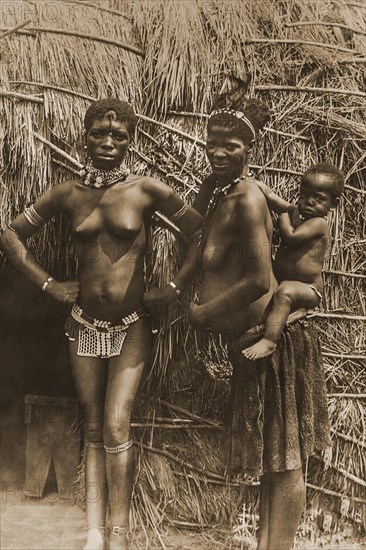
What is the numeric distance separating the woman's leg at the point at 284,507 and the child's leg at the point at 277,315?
0.58 metres

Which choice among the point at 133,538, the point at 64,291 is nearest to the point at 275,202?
the point at 64,291

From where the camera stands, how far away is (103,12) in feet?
11.1

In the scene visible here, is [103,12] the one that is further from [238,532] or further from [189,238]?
[238,532]

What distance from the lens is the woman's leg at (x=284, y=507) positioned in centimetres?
296

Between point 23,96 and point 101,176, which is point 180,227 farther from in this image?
point 23,96

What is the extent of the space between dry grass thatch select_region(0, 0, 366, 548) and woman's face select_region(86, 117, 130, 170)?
26cm

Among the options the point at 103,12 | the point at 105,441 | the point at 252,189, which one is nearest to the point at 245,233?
the point at 252,189

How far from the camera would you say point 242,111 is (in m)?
2.91

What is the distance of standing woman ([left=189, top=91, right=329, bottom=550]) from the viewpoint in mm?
2850

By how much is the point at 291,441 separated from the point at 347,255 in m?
0.98

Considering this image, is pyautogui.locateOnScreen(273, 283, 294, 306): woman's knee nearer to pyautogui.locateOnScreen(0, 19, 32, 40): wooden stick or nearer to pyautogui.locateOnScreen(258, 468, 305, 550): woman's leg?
pyautogui.locateOnScreen(258, 468, 305, 550): woman's leg

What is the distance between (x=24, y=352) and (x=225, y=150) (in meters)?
2.05

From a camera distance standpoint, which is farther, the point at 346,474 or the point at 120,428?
the point at 346,474

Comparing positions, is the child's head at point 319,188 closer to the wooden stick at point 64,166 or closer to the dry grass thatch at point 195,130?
the dry grass thatch at point 195,130
